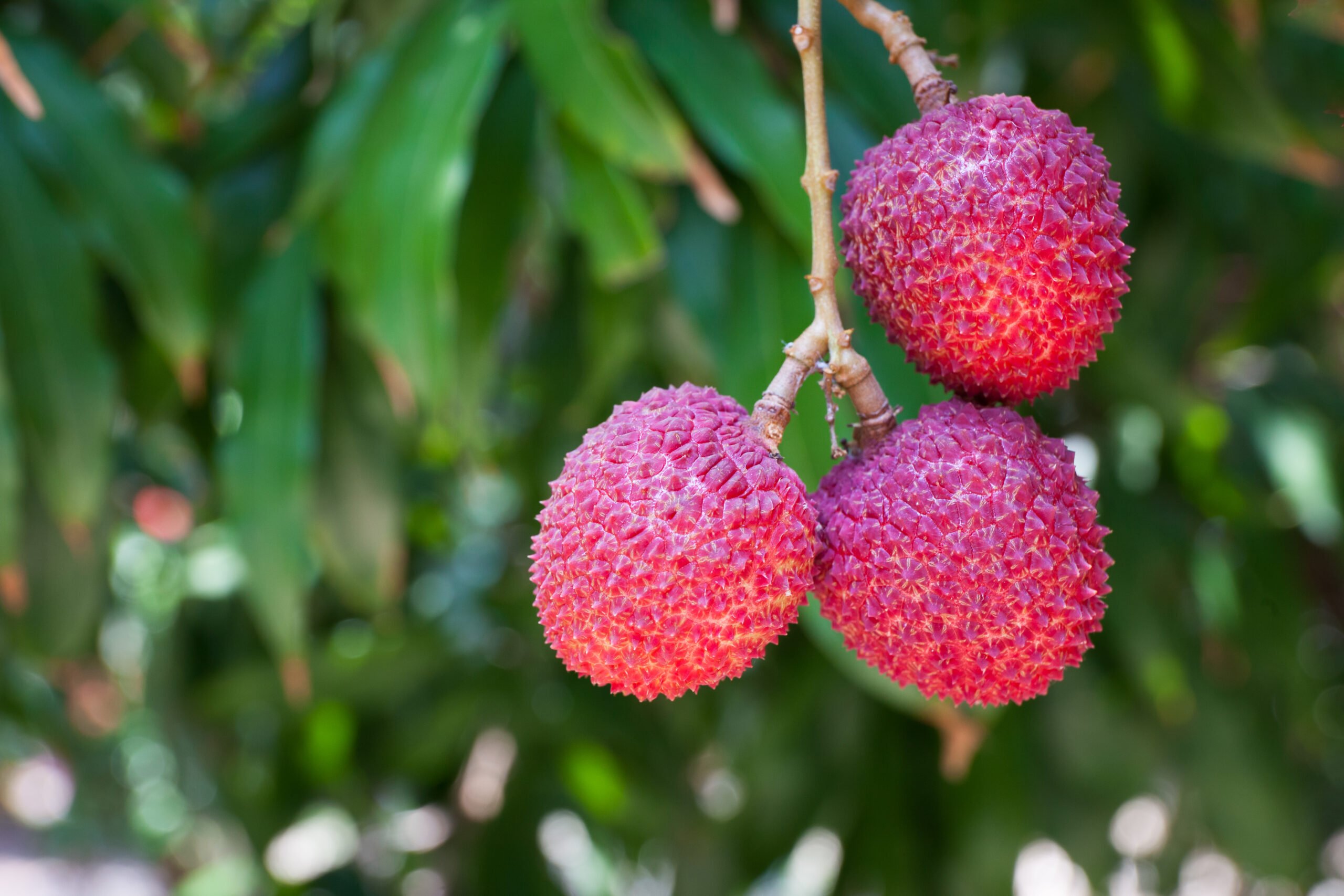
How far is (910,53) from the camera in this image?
1.29 ft

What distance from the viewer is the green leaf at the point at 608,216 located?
656mm

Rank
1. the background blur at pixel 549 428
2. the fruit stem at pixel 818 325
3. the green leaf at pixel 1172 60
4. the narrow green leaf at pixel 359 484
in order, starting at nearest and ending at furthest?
the fruit stem at pixel 818 325 → the background blur at pixel 549 428 → the green leaf at pixel 1172 60 → the narrow green leaf at pixel 359 484

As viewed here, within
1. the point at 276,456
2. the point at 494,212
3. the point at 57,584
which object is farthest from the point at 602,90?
the point at 57,584

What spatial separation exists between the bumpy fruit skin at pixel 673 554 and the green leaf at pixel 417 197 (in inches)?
14.1

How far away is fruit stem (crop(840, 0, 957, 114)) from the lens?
1.26 feet

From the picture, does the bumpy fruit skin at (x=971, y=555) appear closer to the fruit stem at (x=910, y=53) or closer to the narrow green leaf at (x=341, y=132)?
the fruit stem at (x=910, y=53)

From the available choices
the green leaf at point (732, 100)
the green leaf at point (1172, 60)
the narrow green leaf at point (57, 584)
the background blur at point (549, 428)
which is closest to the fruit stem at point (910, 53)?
the background blur at point (549, 428)

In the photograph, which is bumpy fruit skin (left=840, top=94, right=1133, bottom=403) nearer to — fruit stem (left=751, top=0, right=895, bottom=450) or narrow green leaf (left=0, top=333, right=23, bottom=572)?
fruit stem (left=751, top=0, right=895, bottom=450)

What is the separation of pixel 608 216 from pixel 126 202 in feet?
1.77

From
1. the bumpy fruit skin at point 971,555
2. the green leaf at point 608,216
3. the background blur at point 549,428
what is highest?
the bumpy fruit skin at point 971,555

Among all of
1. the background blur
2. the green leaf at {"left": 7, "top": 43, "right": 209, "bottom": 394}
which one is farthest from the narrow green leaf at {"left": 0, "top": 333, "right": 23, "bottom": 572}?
the green leaf at {"left": 7, "top": 43, "right": 209, "bottom": 394}

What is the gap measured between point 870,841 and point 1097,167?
1.09 metres

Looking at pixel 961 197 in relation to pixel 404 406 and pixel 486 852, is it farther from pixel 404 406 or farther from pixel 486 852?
pixel 486 852

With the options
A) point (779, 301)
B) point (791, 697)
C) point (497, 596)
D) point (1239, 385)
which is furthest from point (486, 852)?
point (1239, 385)
